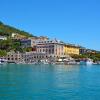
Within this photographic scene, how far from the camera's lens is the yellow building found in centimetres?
14388

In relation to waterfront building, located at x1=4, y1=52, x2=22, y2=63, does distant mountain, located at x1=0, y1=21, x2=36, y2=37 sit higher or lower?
higher

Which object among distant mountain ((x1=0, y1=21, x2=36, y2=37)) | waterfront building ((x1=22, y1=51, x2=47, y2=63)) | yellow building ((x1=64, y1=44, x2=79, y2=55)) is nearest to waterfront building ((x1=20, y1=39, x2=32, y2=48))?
yellow building ((x1=64, y1=44, x2=79, y2=55))

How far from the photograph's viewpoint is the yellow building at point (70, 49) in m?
144

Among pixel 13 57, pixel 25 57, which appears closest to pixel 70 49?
pixel 25 57

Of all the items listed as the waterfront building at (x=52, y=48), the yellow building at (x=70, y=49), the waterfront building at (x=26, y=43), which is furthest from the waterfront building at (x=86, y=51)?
the waterfront building at (x=26, y=43)

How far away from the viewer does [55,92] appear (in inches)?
1110

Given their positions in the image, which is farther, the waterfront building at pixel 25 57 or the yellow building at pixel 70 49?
the yellow building at pixel 70 49

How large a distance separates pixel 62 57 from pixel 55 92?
109378 mm

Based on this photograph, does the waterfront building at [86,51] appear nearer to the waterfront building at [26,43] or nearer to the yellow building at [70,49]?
the yellow building at [70,49]

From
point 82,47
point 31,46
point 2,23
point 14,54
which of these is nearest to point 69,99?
point 14,54

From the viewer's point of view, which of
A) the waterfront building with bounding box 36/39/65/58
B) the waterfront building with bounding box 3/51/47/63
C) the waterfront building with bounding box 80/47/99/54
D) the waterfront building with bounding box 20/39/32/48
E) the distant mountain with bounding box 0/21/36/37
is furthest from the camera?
the distant mountain with bounding box 0/21/36/37

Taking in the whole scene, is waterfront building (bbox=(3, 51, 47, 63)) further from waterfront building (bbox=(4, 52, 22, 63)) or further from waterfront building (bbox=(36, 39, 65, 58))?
waterfront building (bbox=(36, 39, 65, 58))

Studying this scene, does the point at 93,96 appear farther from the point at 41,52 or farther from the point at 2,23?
the point at 2,23

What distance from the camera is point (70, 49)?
148 m
